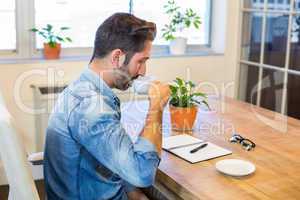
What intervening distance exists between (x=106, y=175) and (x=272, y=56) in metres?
2.18

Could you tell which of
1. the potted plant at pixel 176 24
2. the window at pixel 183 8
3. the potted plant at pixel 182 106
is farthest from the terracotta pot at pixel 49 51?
the potted plant at pixel 182 106

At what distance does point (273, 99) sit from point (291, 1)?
758 mm

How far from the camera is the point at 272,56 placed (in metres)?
3.37

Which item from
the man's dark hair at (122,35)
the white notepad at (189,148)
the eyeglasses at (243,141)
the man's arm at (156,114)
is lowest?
the white notepad at (189,148)

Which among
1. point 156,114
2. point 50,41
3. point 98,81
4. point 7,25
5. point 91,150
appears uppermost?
point 7,25

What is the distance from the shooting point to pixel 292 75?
10.5 ft

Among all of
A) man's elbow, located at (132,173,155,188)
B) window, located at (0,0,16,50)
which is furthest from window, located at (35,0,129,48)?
man's elbow, located at (132,173,155,188)

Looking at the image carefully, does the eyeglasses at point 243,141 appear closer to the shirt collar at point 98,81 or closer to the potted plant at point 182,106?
the potted plant at point 182,106

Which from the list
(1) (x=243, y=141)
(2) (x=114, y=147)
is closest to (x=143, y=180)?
(2) (x=114, y=147)

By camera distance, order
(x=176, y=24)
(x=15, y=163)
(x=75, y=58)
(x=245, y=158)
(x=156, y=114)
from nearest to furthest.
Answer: (x=15, y=163)
(x=156, y=114)
(x=245, y=158)
(x=75, y=58)
(x=176, y=24)

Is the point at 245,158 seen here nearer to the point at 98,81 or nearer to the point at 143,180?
the point at 143,180

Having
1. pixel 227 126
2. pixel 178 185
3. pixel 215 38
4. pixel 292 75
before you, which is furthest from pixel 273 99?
pixel 178 185

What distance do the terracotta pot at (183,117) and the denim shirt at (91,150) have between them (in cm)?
55

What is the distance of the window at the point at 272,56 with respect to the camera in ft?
10.4
